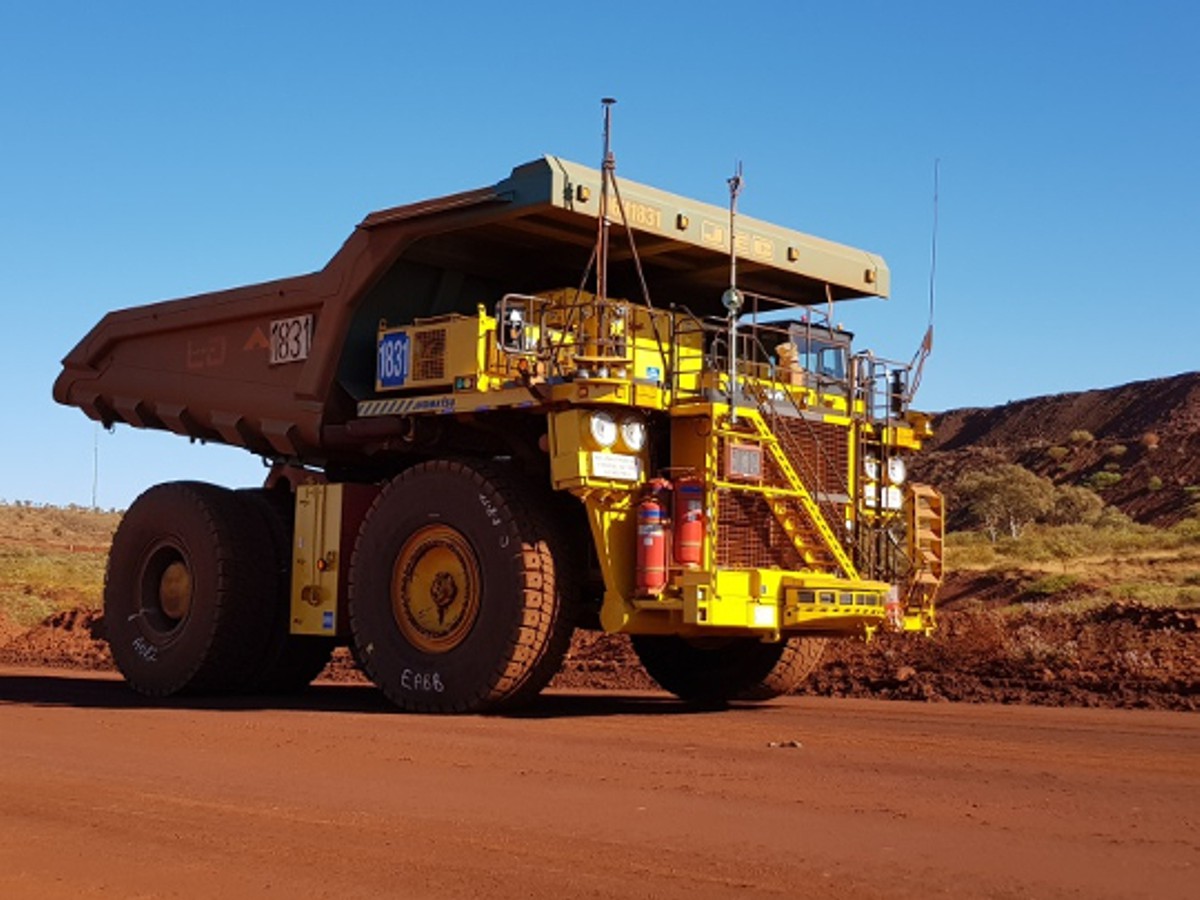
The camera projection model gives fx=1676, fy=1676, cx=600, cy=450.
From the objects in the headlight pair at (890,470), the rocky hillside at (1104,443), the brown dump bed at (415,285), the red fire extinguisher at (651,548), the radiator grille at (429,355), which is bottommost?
the red fire extinguisher at (651,548)

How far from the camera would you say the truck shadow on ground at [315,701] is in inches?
490

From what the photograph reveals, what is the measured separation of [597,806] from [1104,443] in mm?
67865

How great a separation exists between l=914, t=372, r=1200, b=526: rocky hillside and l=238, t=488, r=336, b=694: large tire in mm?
45657

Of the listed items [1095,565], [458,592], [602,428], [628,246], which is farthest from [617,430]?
[1095,565]

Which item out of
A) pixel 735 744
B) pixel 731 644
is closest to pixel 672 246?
pixel 731 644

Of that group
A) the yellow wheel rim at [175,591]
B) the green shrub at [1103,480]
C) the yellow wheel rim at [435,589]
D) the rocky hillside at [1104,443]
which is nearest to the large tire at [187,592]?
the yellow wheel rim at [175,591]

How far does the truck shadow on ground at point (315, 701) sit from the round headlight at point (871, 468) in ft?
7.03

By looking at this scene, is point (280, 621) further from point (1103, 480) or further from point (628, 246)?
point (1103, 480)

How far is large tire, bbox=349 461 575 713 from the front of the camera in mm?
11352

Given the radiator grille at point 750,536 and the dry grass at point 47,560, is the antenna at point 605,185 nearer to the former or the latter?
the radiator grille at point 750,536

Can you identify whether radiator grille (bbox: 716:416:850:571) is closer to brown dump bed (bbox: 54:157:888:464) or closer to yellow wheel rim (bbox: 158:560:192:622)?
brown dump bed (bbox: 54:157:888:464)

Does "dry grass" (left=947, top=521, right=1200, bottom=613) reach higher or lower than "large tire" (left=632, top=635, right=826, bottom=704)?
higher

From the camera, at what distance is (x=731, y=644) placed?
46.1 feet

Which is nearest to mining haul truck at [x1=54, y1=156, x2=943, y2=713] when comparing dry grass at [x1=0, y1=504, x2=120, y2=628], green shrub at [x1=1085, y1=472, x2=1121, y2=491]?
dry grass at [x1=0, y1=504, x2=120, y2=628]
